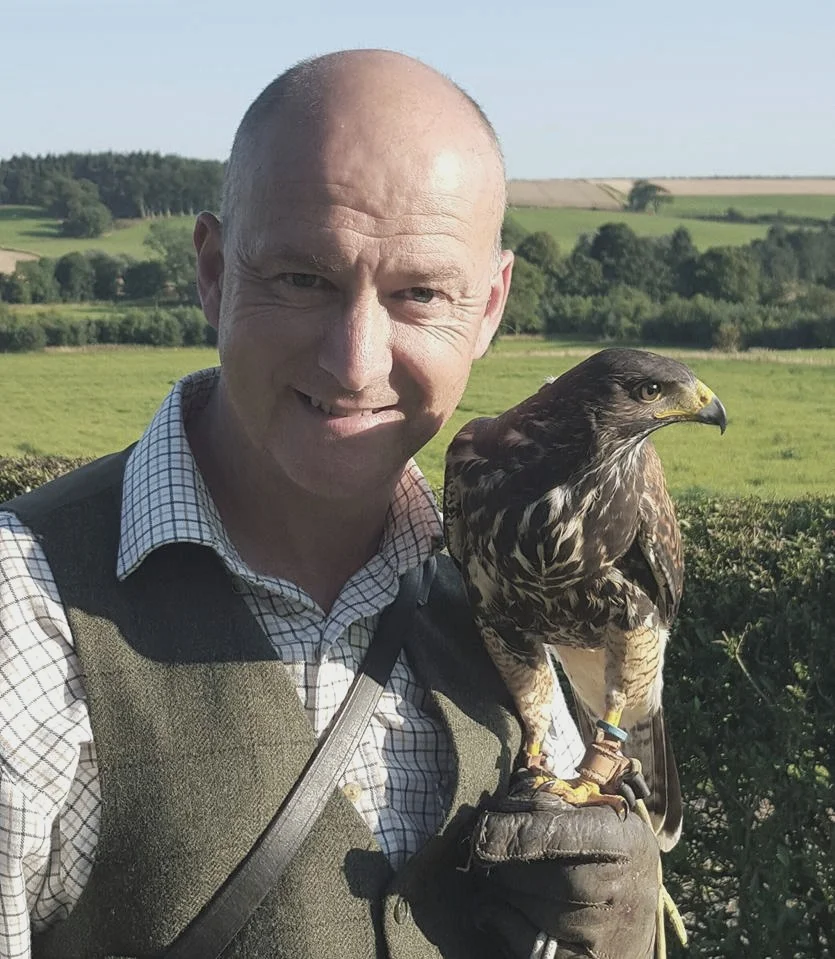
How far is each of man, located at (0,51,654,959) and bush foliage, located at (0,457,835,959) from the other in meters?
1.34

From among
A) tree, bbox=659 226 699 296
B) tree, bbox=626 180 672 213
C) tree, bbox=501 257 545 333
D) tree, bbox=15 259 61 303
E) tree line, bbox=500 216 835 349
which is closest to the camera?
tree, bbox=501 257 545 333

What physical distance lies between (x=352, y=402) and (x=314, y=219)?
304 millimetres

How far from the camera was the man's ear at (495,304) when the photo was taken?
2.03 metres

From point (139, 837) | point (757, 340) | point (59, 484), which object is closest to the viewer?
point (139, 837)

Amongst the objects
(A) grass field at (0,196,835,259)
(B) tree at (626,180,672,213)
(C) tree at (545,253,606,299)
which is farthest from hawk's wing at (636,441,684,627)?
(B) tree at (626,180,672,213)

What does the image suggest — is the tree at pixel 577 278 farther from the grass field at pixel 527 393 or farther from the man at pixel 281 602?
the man at pixel 281 602

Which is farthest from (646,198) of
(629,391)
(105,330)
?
(629,391)

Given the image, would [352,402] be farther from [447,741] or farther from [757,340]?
[757,340]

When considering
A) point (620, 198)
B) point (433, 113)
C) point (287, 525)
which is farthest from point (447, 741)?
point (620, 198)

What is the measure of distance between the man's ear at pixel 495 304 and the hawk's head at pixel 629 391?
166 millimetres

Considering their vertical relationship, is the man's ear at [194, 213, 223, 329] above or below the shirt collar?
above

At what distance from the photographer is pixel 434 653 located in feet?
6.56

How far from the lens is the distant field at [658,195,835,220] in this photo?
5322 cm

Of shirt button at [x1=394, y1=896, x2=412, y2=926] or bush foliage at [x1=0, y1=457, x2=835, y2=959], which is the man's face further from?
bush foliage at [x1=0, y1=457, x2=835, y2=959]
